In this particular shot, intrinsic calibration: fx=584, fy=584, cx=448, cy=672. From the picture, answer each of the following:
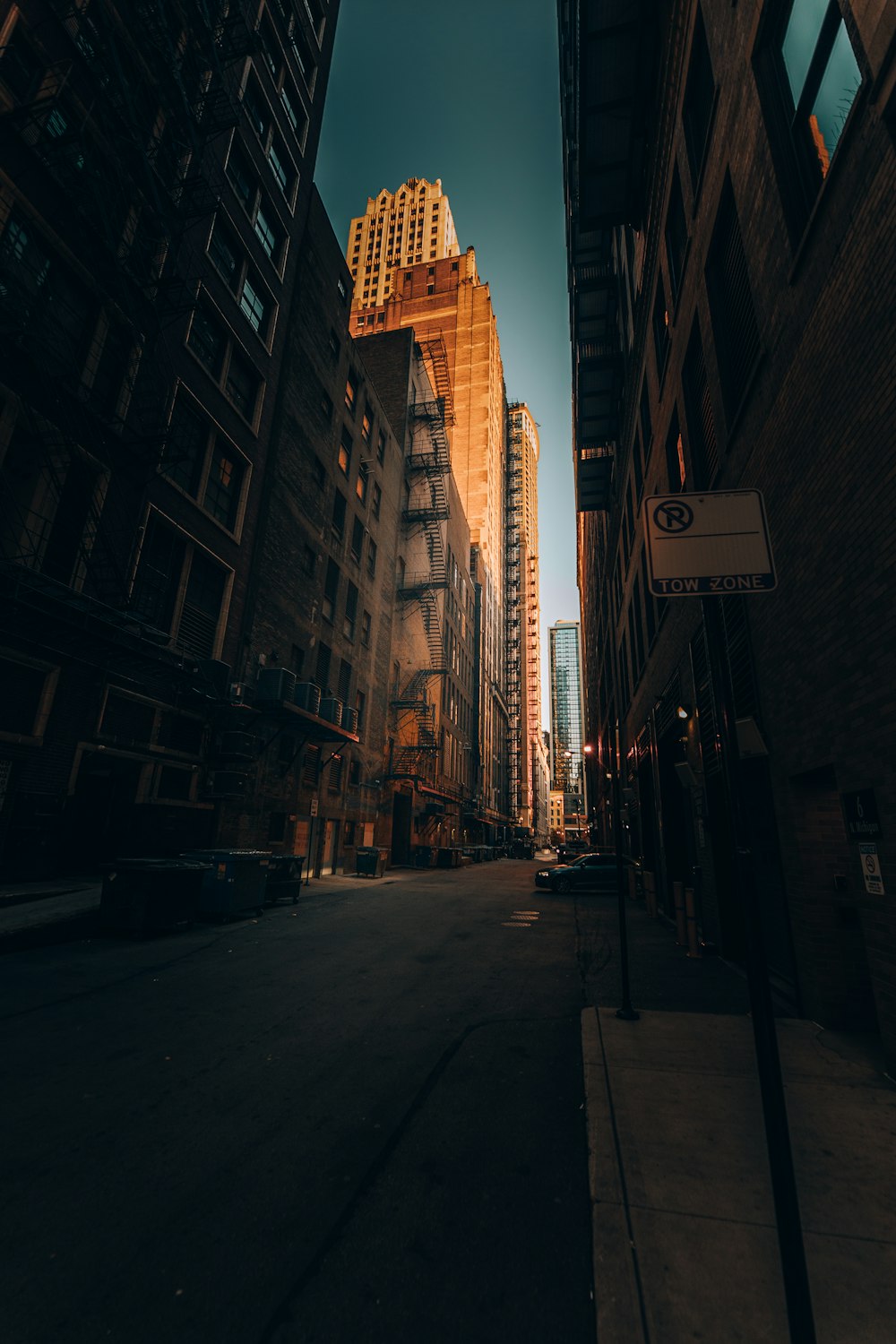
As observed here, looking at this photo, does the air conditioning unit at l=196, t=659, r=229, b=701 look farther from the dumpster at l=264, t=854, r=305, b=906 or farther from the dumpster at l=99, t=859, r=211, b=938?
the dumpster at l=99, t=859, r=211, b=938

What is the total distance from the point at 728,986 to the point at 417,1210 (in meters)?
6.18

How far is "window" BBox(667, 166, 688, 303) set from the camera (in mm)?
11715

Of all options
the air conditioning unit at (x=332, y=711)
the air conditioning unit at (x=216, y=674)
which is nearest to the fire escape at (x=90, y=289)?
the air conditioning unit at (x=216, y=674)

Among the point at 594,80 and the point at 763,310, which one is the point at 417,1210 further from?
the point at 594,80

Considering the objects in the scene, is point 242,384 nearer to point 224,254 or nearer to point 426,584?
point 224,254

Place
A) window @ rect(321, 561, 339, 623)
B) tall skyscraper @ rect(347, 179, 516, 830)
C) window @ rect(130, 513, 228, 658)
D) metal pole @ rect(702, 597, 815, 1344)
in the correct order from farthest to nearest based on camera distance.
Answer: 1. tall skyscraper @ rect(347, 179, 516, 830)
2. window @ rect(321, 561, 339, 623)
3. window @ rect(130, 513, 228, 658)
4. metal pole @ rect(702, 597, 815, 1344)

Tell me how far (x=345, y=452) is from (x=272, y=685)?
15701 millimetres

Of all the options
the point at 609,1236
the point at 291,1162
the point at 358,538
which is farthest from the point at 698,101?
the point at 358,538

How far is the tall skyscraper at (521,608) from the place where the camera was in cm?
10338

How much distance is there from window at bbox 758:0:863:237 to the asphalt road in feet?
28.4

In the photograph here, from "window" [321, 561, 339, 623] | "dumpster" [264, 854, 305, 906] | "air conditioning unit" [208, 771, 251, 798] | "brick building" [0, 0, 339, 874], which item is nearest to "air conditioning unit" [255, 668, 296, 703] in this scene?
"brick building" [0, 0, 339, 874]

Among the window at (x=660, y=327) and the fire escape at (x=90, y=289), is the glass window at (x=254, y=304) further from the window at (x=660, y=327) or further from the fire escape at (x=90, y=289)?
the window at (x=660, y=327)

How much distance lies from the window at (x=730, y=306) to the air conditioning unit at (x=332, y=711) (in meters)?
18.2

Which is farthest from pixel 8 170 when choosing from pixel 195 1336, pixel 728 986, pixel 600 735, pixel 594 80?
pixel 600 735
